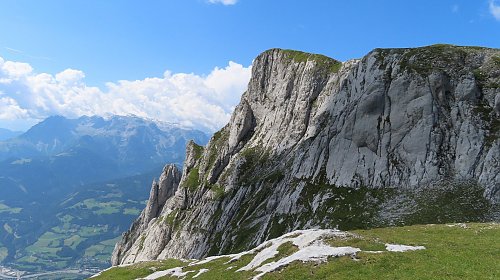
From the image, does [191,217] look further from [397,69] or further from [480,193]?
[480,193]

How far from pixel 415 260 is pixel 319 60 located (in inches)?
4920

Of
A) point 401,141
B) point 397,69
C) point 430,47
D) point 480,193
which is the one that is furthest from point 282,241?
point 430,47

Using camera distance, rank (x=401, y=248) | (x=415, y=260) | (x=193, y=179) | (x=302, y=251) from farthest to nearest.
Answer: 1. (x=193, y=179)
2. (x=302, y=251)
3. (x=401, y=248)
4. (x=415, y=260)

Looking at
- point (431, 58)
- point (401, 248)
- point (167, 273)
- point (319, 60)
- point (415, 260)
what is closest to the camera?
point (415, 260)

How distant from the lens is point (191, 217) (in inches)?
6122

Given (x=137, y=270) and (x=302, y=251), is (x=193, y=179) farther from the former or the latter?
(x=302, y=251)

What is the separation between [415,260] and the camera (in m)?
35.3

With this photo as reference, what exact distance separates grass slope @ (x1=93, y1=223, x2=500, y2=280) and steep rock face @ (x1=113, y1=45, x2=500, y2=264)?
33.0m

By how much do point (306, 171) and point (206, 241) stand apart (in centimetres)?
4691

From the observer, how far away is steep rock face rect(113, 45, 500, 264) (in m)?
86.4

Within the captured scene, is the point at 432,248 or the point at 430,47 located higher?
the point at 430,47

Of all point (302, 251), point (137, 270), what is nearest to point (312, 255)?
point (302, 251)

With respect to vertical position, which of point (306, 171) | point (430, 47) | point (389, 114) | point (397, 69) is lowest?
point (306, 171)

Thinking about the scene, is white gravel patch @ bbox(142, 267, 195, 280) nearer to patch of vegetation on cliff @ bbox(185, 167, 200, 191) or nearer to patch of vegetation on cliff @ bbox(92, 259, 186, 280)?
patch of vegetation on cliff @ bbox(92, 259, 186, 280)
